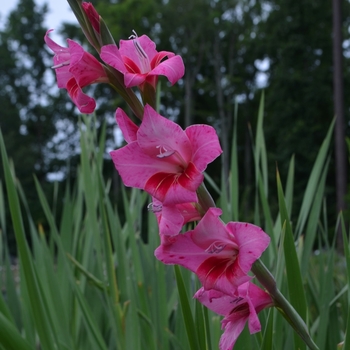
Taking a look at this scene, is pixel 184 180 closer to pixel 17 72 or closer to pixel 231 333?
pixel 231 333

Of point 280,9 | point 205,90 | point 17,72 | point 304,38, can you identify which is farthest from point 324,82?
point 17,72

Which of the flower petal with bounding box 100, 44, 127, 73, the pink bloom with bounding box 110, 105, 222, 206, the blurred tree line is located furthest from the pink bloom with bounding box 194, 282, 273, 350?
the blurred tree line

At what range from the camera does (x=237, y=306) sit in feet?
1.69

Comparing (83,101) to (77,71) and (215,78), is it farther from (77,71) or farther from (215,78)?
(215,78)

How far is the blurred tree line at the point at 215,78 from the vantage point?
650 inches

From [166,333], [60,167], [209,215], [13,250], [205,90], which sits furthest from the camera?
[60,167]

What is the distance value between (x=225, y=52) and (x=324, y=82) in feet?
14.9

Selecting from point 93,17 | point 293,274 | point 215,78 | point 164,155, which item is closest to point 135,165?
point 164,155

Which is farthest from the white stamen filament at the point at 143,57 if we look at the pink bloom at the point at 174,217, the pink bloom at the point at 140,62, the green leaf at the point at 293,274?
the green leaf at the point at 293,274

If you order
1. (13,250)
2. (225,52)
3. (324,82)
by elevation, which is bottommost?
(13,250)

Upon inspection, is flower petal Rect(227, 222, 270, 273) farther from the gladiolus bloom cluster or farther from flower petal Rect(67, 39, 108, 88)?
flower petal Rect(67, 39, 108, 88)

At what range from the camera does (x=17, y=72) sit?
21.3 metres

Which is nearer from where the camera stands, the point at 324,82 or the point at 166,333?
the point at 166,333

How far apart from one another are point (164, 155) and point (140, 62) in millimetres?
106
